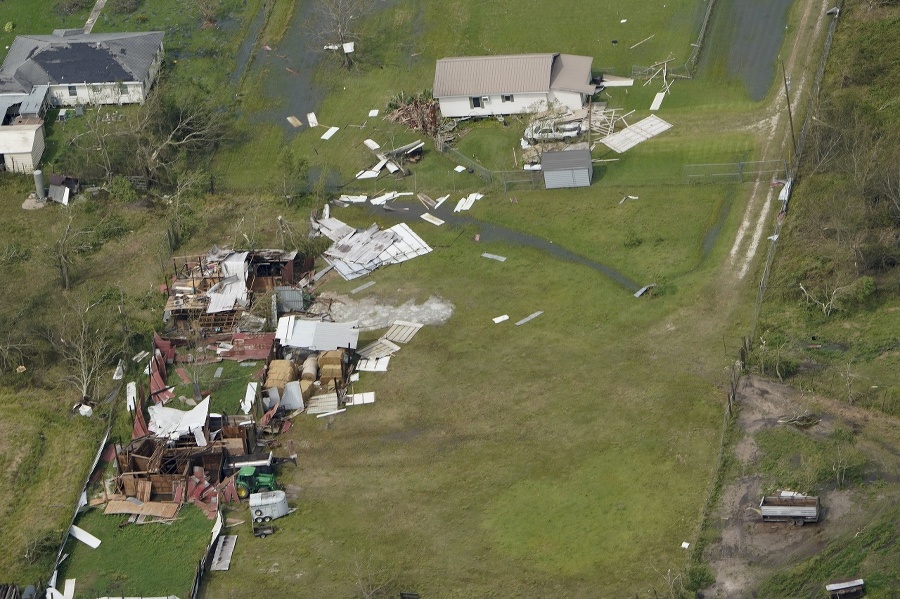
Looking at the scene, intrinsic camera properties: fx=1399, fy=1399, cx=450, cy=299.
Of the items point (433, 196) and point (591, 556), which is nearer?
point (591, 556)

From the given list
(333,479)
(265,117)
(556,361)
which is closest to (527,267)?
(556,361)

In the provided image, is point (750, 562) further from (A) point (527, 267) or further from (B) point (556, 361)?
(A) point (527, 267)

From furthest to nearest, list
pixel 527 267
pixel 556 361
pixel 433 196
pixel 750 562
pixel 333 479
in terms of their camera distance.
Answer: pixel 433 196 → pixel 527 267 → pixel 556 361 → pixel 333 479 → pixel 750 562

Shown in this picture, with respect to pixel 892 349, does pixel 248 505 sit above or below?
below

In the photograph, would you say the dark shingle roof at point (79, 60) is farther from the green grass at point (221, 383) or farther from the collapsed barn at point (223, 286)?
the green grass at point (221, 383)

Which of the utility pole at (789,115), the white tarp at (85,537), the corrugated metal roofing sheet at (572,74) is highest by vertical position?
the utility pole at (789,115)

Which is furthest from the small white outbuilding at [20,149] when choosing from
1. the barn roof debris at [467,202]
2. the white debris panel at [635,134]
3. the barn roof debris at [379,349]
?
the white debris panel at [635,134]
